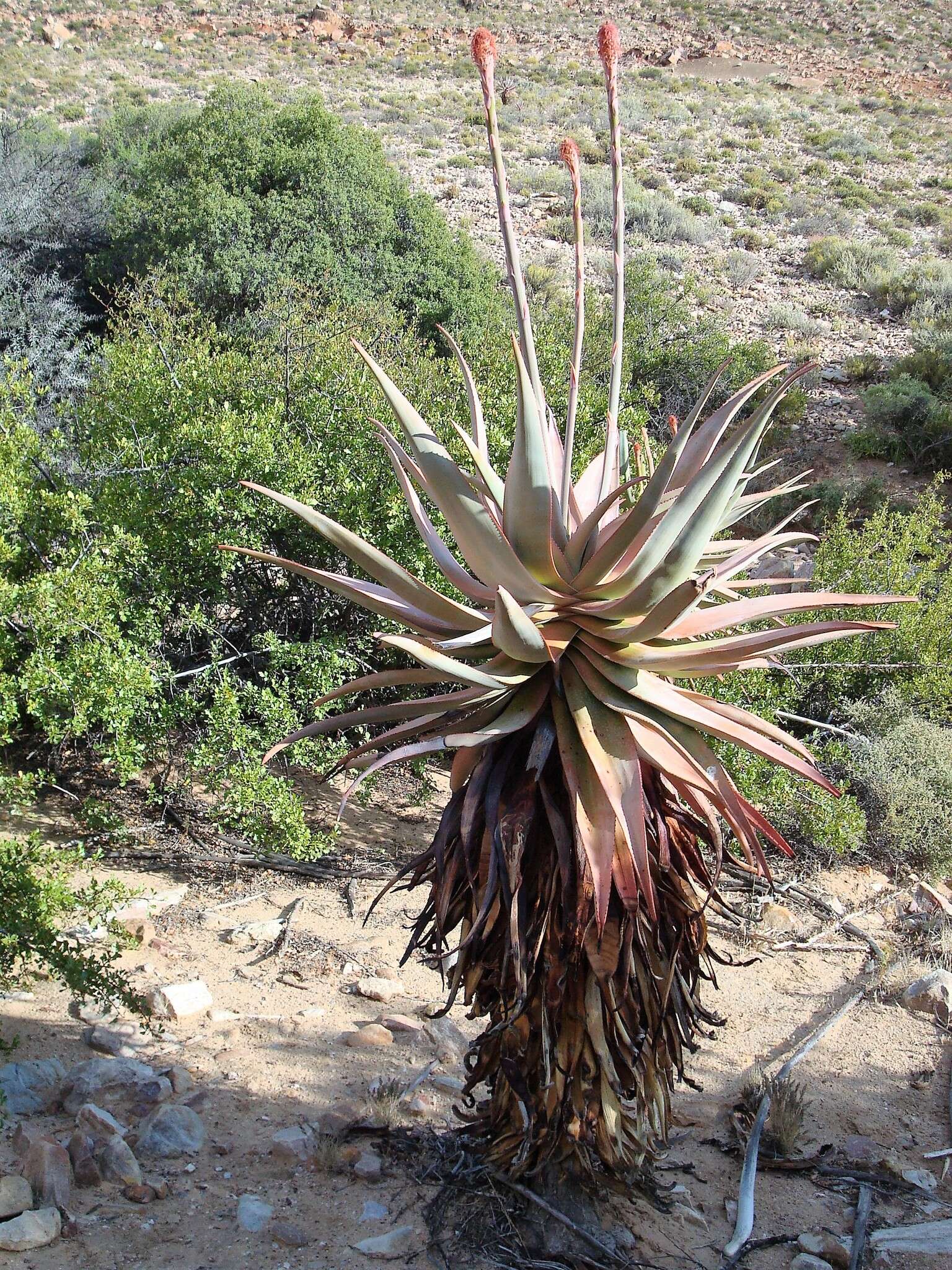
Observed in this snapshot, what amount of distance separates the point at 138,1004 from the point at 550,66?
41.3m

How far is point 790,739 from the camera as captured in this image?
2684 millimetres

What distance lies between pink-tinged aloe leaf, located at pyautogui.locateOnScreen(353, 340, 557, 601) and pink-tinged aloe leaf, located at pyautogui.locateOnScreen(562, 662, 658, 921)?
266 millimetres

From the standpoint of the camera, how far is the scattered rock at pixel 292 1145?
362cm

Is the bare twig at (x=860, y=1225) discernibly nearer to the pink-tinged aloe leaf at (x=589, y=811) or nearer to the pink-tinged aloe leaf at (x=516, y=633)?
the pink-tinged aloe leaf at (x=589, y=811)

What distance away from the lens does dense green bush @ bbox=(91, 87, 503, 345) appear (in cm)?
1380

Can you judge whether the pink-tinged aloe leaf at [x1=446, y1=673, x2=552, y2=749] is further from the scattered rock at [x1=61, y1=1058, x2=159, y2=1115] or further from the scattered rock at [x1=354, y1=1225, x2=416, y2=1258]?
the scattered rock at [x1=61, y1=1058, x2=159, y2=1115]

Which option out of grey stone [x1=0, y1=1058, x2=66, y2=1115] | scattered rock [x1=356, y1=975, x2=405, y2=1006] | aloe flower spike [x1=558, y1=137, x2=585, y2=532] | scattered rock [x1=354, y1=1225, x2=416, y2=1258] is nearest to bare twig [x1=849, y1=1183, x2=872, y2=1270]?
scattered rock [x1=354, y1=1225, x2=416, y2=1258]

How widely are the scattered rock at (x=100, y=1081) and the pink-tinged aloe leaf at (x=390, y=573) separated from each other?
96.5 inches

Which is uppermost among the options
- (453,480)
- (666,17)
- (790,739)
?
(666,17)

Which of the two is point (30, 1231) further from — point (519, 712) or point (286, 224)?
point (286, 224)

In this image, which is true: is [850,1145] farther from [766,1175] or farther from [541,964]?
[541,964]

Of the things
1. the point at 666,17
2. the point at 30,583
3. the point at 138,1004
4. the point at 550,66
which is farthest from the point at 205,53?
the point at 138,1004

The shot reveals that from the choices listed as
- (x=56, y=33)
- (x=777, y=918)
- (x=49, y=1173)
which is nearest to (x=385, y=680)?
(x=49, y=1173)

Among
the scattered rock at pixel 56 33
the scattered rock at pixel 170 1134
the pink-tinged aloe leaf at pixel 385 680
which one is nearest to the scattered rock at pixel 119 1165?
the scattered rock at pixel 170 1134
